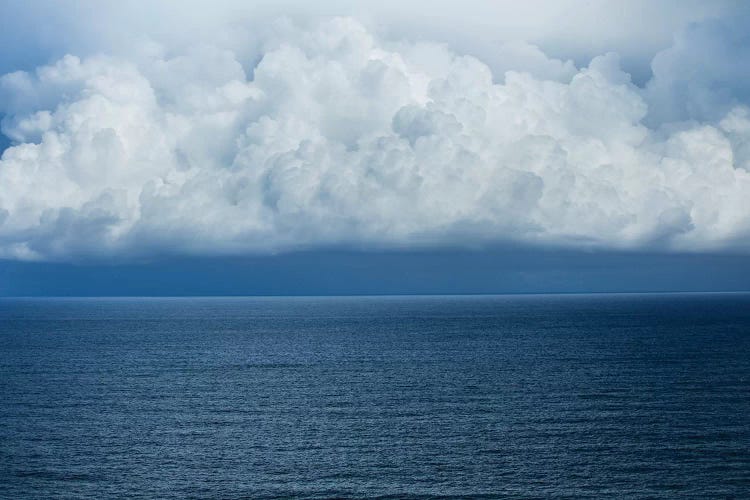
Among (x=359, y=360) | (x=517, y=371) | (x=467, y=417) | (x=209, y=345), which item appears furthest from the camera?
(x=209, y=345)

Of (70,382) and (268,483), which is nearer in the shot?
(268,483)

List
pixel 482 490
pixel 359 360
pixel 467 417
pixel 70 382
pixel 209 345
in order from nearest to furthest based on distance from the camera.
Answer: pixel 482 490 → pixel 467 417 → pixel 70 382 → pixel 359 360 → pixel 209 345

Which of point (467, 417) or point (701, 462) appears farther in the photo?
point (467, 417)

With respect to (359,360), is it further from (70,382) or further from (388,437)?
(388,437)

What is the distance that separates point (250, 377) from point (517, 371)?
45.3 metres

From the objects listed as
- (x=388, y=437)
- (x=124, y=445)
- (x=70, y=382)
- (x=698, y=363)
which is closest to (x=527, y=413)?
(x=388, y=437)

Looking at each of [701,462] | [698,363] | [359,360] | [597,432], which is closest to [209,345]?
[359,360]

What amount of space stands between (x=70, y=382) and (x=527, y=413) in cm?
7320

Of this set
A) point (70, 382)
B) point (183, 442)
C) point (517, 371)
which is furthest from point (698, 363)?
point (70, 382)

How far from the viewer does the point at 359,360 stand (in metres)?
153

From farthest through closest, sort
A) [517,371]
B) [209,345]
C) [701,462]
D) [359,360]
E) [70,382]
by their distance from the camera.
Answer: [209,345] → [359,360] → [517,371] → [70,382] → [701,462]

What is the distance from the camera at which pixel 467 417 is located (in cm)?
9200

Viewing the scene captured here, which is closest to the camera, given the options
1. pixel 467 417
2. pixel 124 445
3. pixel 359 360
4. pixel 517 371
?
pixel 124 445

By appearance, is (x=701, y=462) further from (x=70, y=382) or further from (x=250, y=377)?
(x=70, y=382)
